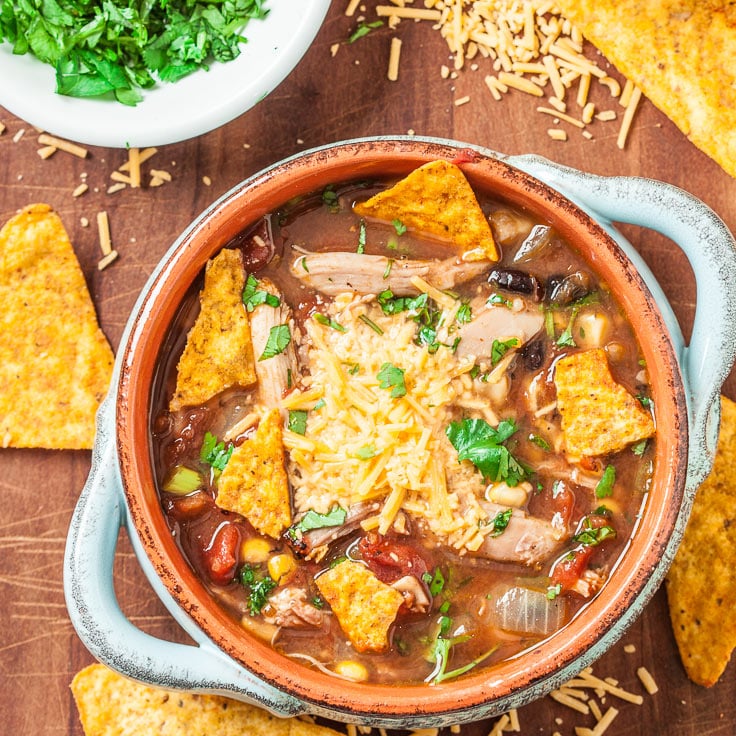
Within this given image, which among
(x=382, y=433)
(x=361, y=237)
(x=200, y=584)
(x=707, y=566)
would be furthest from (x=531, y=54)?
(x=200, y=584)

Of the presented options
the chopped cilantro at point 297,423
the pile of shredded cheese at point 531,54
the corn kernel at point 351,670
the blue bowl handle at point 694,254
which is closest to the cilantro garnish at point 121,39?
the pile of shredded cheese at point 531,54

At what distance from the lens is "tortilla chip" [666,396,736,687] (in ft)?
10.3

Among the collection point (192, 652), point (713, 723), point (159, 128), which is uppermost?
point (159, 128)

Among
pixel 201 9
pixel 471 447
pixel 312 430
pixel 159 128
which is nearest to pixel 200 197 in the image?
pixel 159 128

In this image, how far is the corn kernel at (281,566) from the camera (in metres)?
2.76

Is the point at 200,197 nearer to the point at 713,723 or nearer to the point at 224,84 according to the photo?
the point at 224,84

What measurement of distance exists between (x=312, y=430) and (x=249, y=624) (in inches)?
24.4

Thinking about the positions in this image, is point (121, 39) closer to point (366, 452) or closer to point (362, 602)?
point (366, 452)

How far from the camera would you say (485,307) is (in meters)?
2.80

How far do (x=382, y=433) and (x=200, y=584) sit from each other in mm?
718

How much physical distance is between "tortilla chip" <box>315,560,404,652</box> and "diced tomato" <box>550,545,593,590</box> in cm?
48

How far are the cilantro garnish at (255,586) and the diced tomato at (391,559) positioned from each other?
31 centimetres

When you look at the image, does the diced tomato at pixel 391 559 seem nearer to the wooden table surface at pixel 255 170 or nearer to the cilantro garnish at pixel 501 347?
the cilantro garnish at pixel 501 347

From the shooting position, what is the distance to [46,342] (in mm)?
3338
